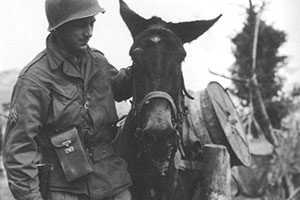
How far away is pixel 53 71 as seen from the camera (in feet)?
13.6

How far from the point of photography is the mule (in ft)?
12.9

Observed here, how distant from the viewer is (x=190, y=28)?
445 cm

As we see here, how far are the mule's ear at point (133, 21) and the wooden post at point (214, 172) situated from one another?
4.39ft

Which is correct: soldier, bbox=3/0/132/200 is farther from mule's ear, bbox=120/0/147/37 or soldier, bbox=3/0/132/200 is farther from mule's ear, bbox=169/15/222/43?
mule's ear, bbox=169/15/222/43

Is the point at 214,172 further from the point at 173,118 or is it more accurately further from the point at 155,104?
the point at 155,104

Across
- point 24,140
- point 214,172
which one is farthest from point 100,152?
point 214,172

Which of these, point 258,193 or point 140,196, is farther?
point 258,193

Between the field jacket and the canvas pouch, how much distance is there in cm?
7

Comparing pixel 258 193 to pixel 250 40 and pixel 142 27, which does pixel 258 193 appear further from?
pixel 142 27

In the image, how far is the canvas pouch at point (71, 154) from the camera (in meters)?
4.00

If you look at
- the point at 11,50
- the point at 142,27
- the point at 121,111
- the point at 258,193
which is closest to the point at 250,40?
the point at 258,193

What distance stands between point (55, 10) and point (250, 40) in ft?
44.2

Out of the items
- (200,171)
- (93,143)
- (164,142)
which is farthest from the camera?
(200,171)

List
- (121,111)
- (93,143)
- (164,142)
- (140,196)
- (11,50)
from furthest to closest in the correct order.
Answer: (11,50)
(121,111)
(140,196)
(93,143)
(164,142)
